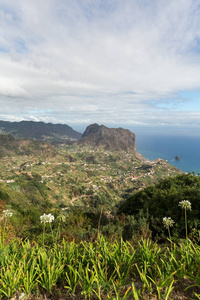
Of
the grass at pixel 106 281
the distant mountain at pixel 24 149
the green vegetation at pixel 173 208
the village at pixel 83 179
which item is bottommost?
the village at pixel 83 179

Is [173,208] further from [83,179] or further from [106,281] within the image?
[83,179]

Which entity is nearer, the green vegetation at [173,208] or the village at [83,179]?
the green vegetation at [173,208]

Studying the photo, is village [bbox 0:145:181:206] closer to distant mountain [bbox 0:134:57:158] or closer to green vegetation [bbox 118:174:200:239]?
distant mountain [bbox 0:134:57:158]

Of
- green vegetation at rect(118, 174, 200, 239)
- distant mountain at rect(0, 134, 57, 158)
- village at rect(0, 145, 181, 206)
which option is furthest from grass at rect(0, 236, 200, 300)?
distant mountain at rect(0, 134, 57, 158)

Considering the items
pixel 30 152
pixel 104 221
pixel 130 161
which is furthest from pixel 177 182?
pixel 30 152

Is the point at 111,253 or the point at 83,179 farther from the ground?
the point at 111,253

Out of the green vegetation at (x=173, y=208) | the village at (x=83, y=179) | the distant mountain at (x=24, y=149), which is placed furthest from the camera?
the distant mountain at (x=24, y=149)

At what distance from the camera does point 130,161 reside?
197 meters

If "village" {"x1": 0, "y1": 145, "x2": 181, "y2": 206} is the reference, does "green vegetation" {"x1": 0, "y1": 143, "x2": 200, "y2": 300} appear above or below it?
above

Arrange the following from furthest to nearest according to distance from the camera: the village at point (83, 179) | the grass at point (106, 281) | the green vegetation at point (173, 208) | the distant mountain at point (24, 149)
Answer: the distant mountain at point (24, 149)
the village at point (83, 179)
the green vegetation at point (173, 208)
the grass at point (106, 281)

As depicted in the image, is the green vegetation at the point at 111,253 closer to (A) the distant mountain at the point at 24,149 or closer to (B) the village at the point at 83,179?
(B) the village at the point at 83,179

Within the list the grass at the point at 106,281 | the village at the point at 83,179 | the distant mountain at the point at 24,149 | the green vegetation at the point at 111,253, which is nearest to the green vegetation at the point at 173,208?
the green vegetation at the point at 111,253

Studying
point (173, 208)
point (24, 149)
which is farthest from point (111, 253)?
point (24, 149)

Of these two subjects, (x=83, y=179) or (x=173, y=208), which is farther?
(x=83, y=179)
